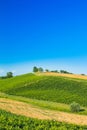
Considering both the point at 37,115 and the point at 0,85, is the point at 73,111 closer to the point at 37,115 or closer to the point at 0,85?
the point at 37,115

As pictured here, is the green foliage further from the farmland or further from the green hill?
the green hill

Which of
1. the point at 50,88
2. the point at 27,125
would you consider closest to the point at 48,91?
the point at 50,88

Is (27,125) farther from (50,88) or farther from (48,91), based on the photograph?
(50,88)

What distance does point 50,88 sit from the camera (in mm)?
79312

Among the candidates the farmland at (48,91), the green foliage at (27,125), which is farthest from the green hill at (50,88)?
the green foliage at (27,125)

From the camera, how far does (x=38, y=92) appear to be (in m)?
75.2

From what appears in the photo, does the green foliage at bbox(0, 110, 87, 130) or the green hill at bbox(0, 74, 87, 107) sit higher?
the green hill at bbox(0, 74, 87, 107)

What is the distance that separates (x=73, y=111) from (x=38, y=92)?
22.5 metres

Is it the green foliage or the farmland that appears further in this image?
the farmland

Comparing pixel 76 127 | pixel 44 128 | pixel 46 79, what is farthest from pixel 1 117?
pixel 46 79

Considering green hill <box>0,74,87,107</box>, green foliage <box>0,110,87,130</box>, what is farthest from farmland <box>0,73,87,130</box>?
green foliage <box>0,110,87,130</box>

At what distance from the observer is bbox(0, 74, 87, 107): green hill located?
7056cm

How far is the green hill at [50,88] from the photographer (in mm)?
70562

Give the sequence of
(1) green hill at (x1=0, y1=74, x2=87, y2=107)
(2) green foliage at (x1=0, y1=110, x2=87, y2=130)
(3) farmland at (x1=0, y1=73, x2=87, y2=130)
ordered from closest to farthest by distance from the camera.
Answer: (2) green foliage at (x1=0, y1=110, x2=87, y2=130) → (3) farmland at (x1=0, y1=73, x2=87, y2=130) → (1) green hill at (x1=0, y1=74, x2=87, y2=107)
